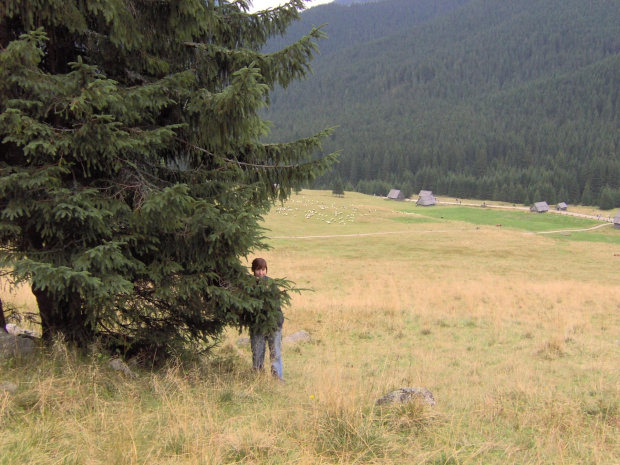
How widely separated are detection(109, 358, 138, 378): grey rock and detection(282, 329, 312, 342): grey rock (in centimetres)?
508

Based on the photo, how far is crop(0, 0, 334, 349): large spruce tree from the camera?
431cm

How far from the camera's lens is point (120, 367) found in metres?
5.18

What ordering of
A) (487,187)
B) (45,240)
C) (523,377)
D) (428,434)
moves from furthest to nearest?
1. (487,187)
2. (523,377)
3. (45,240)
4. (428,434)

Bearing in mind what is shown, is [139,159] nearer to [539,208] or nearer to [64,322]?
[64,322]

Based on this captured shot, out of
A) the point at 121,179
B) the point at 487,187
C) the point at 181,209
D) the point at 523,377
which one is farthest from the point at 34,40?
the point at 487,187

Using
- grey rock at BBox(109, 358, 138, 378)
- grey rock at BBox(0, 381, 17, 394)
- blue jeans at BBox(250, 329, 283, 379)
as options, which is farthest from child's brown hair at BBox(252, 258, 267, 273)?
grey rock at BBox(0, 381, 17, 394)

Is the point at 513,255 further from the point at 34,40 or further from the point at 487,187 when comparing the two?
the point at 487,187

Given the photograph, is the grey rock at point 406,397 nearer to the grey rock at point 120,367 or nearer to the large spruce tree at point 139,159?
the large spruce tree at point 139,159

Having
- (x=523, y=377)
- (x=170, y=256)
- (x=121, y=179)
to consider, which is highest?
(x=121, y=179)

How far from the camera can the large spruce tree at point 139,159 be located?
431 cm

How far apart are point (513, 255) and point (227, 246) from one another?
140 ft

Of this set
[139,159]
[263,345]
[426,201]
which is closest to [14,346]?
[139,159]

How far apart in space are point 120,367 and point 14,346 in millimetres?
1220

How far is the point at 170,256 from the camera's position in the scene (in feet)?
17.8
